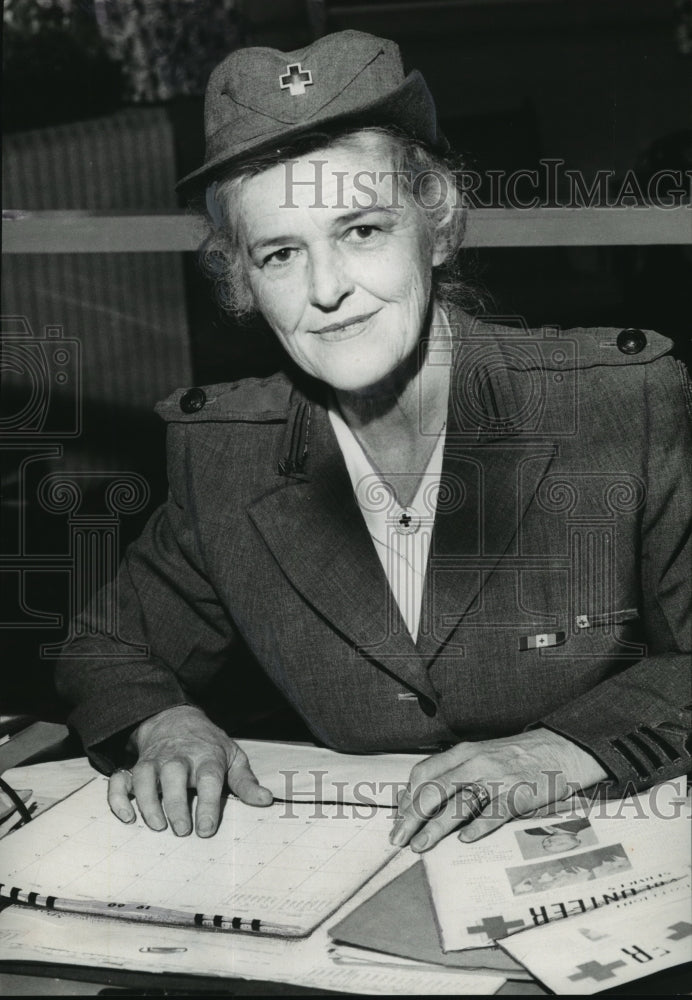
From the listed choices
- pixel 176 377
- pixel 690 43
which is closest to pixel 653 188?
pixel 690 43

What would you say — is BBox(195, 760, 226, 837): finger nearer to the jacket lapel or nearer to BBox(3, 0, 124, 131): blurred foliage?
the jacket lapel

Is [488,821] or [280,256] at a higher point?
[280,256]

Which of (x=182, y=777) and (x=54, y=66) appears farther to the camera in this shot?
(x=54, y=66)

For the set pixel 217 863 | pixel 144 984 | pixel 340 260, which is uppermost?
pixel 340 260

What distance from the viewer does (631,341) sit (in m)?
2.02

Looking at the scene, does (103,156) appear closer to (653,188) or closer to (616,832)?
(653,188)

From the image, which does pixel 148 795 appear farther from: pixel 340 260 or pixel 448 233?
pixel 448 233

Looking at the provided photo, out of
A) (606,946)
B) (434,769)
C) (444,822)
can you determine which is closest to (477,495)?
(434,769)

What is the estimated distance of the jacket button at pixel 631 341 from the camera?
201 centimetres

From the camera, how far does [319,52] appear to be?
5.99 ft

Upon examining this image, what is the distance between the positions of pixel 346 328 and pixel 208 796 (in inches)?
33.6

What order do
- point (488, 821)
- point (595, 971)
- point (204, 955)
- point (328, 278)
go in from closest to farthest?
point (595, 971) → point (204, 955) → point (488, 821) → point (328, 278)

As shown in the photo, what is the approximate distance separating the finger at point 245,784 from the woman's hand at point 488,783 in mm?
242

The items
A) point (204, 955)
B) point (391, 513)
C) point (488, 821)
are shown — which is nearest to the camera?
point (204, 955)
